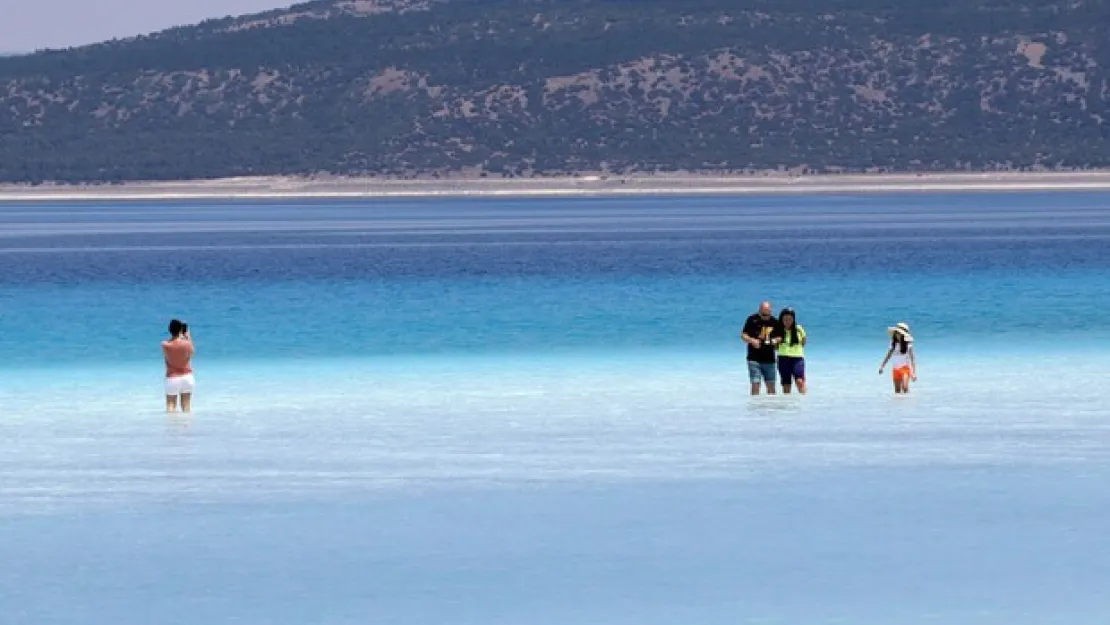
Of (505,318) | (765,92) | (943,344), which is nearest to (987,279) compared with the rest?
(505,318)

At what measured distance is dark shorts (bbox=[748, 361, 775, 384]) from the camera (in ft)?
81.7

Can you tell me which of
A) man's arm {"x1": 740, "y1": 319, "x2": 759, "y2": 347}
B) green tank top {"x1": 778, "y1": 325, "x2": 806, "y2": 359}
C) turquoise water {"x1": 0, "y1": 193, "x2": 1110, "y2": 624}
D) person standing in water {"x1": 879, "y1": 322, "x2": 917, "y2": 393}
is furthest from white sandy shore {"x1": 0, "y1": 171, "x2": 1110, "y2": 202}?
man's arm {"x1": 740, "y1": 319, "x2": 759, "y2": 347}

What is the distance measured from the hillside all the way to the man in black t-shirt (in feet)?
468

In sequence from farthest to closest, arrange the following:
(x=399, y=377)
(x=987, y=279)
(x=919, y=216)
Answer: (x=919, y=216) < (x=987, y=279) < (x=399, y=377)

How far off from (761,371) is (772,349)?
0.90 ft

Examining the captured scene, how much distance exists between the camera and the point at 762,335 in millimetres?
24812

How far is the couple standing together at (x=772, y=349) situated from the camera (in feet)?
81.4

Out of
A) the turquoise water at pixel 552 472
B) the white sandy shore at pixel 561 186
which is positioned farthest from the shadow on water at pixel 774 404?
the white sandy shore at pixel 561 186

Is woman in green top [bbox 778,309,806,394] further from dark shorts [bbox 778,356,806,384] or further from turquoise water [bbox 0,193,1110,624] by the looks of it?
turquoise water [bbox 0,193,1110,624]

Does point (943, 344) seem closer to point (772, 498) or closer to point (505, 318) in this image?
point (505, 318)

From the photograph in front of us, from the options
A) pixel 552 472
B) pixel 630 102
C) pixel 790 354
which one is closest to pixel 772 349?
pixel 790 354

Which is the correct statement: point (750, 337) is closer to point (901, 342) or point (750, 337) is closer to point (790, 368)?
point (790, 368)

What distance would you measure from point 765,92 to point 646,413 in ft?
514

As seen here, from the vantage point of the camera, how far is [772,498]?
17.5 metres
